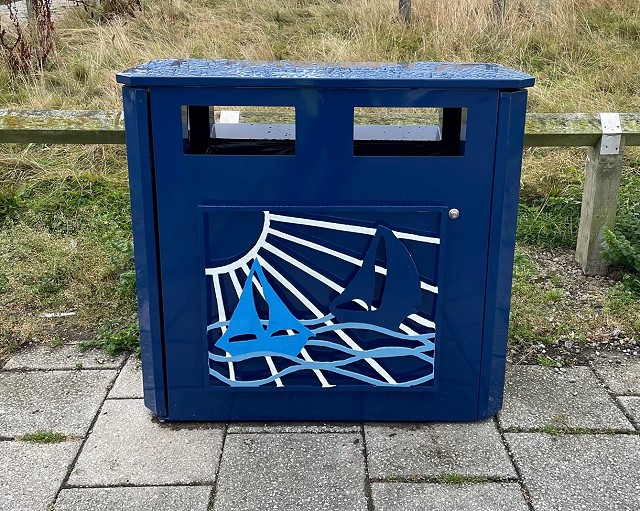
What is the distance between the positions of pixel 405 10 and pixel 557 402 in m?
6.47

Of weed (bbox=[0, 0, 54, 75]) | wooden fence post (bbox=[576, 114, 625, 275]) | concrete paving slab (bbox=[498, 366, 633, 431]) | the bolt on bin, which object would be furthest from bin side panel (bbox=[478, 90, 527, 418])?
weed (bbox=[0, 0, 54, 75])

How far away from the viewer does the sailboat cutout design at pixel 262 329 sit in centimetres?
218

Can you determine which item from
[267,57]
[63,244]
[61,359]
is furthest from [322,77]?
[267,57]

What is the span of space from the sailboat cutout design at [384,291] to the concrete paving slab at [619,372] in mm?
997

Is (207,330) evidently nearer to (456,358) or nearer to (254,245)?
(254,245)

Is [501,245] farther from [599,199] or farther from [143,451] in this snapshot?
[599,199]

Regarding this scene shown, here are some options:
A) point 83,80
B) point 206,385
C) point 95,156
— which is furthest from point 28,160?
point 206,385

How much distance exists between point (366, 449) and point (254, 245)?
0.75m

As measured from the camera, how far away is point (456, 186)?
2100mm

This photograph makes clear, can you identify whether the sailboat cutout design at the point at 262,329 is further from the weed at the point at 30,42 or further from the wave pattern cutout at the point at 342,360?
the weed at the point at 30,42

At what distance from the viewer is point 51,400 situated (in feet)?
8.39

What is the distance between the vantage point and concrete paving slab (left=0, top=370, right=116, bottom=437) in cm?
240

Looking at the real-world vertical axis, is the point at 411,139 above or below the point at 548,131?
above

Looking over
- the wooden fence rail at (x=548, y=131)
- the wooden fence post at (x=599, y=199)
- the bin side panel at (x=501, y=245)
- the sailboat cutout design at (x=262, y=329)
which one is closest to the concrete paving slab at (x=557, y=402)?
the bin side panel at (x=501, y=245)
